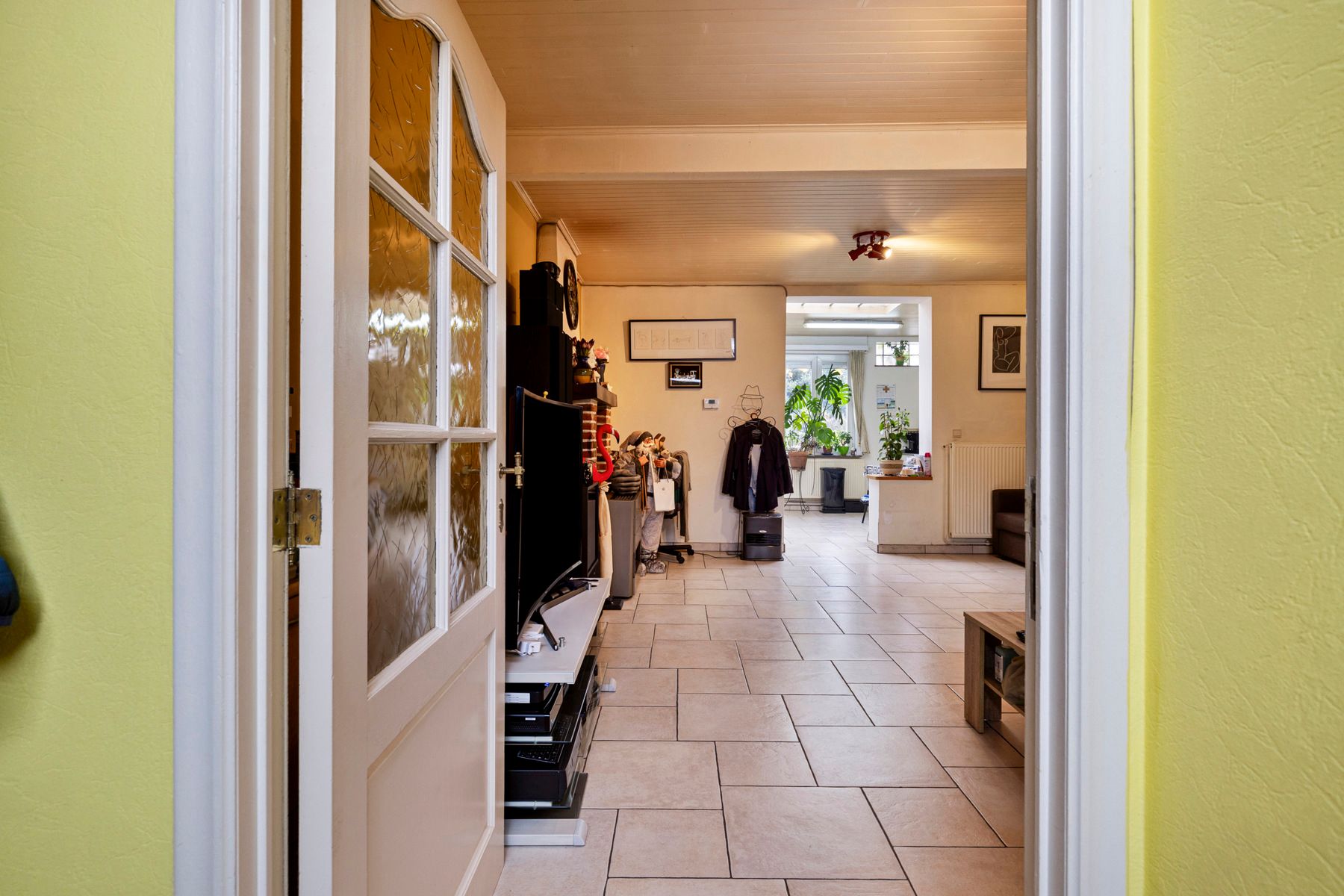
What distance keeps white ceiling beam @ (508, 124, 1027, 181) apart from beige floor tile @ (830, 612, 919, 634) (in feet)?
8.26

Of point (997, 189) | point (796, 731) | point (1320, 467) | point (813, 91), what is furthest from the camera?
point (997, 189)

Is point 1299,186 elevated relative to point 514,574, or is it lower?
elevated

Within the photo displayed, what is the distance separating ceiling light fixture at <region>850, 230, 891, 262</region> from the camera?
15.5ft

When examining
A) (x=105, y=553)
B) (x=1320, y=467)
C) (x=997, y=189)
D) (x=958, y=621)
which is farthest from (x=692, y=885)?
(x=997, y=189)

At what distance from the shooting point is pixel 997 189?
153 inches

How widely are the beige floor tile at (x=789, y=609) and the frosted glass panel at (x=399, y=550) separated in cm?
309

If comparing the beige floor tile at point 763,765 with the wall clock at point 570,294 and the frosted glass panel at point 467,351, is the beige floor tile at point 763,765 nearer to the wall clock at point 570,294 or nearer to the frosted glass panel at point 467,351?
the frosted glass panel at point 467,351

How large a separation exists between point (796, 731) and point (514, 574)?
1323mm

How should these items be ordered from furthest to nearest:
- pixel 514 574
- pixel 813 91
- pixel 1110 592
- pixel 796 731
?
pixel 813 91 → pixel 796 731 → pixel 514 574 → pixel 1110 592

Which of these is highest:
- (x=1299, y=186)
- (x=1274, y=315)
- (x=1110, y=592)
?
(x=1299, y=186)

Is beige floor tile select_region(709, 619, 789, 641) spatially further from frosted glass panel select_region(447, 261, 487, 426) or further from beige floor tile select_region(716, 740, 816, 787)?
frosted glass panel select_region(447, 261, 487, 426)

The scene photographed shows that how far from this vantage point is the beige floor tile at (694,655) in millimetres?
3100

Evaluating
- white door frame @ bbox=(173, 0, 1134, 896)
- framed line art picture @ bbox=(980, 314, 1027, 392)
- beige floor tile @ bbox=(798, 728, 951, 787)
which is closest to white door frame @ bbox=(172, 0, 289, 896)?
white door frame @ bbox=(173, 0, 1134, 896)

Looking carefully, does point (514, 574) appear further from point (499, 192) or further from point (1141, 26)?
point (1141, 26)
